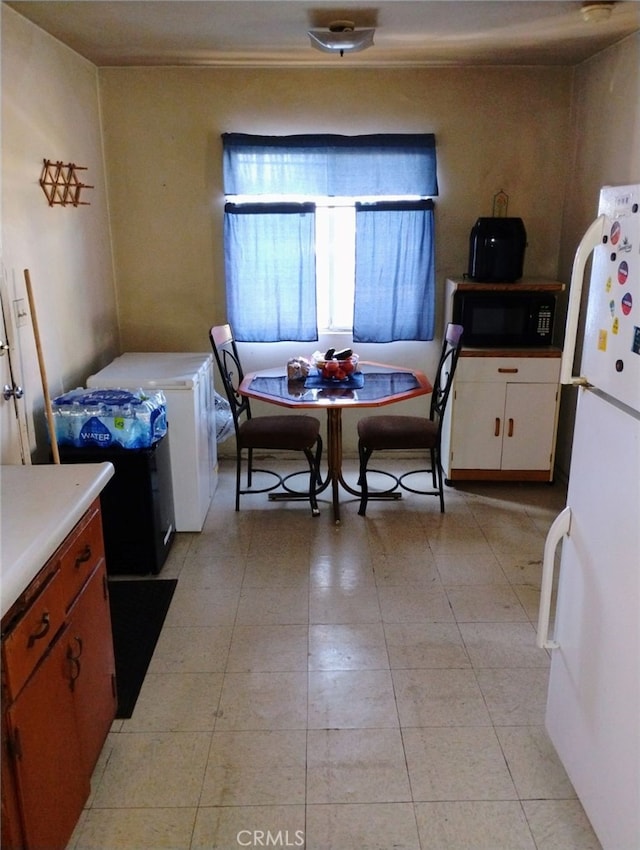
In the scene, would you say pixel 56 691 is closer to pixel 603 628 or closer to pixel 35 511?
pixel 35 511

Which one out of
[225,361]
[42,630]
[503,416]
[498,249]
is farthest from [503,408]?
[42,630]

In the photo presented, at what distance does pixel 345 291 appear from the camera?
452 centimetres

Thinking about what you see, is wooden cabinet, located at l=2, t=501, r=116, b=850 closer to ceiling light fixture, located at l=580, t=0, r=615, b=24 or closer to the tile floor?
the tile floor

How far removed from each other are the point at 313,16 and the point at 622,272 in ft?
6.87

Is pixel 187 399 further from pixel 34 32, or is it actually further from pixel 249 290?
pixel 34 32

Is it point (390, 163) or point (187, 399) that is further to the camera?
point (390, 163)

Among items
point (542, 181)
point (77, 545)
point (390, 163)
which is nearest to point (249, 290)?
point (390, 163)

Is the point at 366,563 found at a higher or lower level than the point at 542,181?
lower

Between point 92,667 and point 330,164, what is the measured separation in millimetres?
3254

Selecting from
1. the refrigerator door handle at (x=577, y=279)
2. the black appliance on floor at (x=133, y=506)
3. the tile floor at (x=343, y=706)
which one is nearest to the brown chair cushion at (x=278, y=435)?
the tile floor at (x=343, y=706)

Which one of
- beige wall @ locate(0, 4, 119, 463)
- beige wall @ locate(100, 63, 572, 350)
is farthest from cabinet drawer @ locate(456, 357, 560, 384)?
beige wall @ locate(0, 4, 119, 463)

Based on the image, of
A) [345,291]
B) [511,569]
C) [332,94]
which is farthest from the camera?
[345,291]

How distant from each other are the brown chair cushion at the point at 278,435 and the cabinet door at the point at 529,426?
1186mm

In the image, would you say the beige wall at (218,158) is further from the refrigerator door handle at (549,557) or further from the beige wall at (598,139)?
the refrigerator door handle at (549,557)
